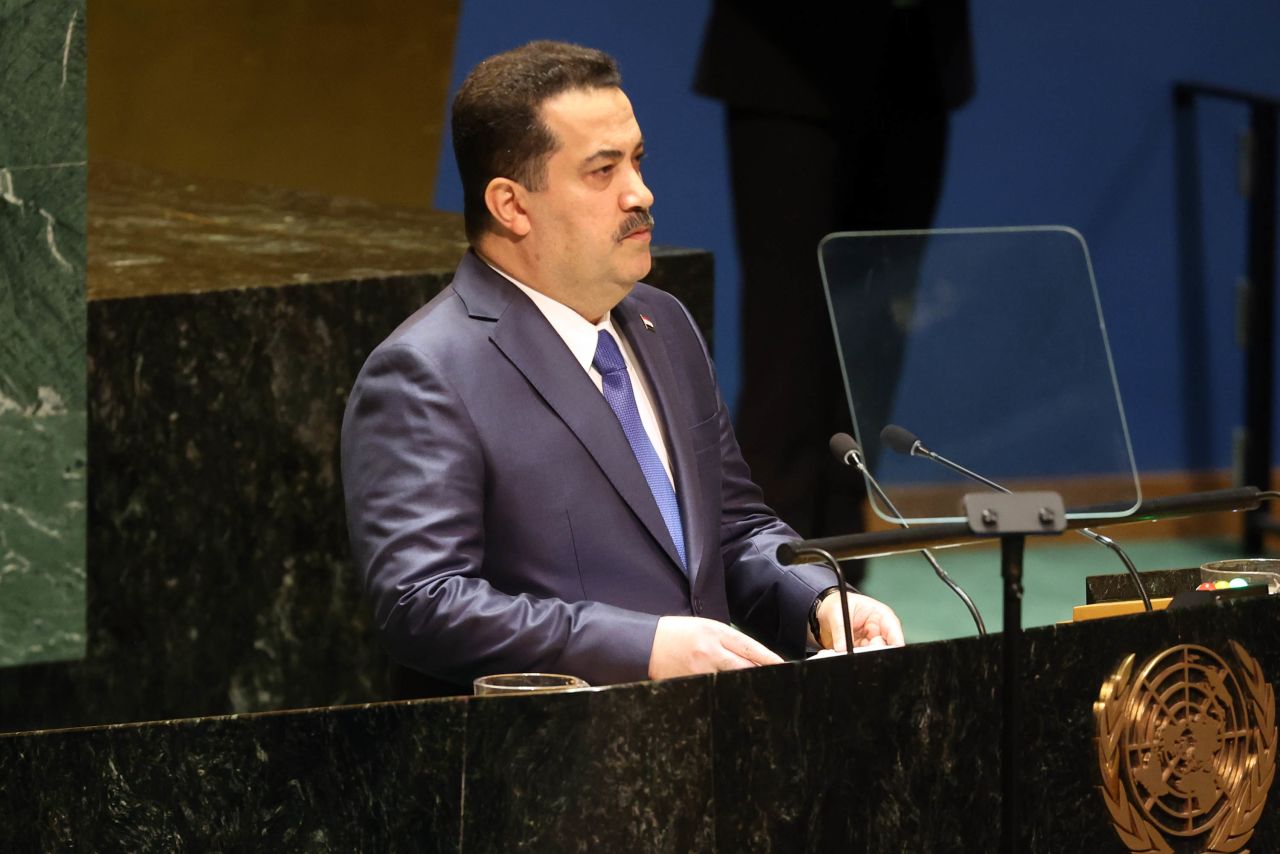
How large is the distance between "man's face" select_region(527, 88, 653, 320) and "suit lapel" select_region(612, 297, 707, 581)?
0.12m

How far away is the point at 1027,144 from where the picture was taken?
620 cm

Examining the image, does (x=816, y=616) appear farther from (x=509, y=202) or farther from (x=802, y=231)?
(x=802, y=231)

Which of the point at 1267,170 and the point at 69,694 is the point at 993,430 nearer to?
the point at 69,694

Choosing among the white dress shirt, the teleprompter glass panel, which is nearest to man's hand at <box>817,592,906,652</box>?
the teleprompter glass panel

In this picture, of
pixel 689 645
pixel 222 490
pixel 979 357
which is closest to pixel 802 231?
pixel 222 490

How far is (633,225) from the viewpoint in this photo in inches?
103

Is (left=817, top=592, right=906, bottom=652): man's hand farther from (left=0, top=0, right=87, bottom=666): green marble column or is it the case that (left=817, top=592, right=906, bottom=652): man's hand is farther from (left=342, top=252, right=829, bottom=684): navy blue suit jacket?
(left=0, top=0, right=87, bottom=666): green marble column

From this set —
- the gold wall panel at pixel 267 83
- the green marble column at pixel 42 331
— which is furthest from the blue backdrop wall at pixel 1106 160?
the green marble column at pixel 42 331

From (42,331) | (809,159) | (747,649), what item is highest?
(809,159)

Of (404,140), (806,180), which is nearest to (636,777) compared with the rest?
(806,180)

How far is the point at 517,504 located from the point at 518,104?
0.48 m

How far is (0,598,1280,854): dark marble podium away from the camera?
6.07ft

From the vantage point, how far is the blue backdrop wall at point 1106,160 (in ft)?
19.2

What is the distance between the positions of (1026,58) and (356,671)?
299 centimetres
